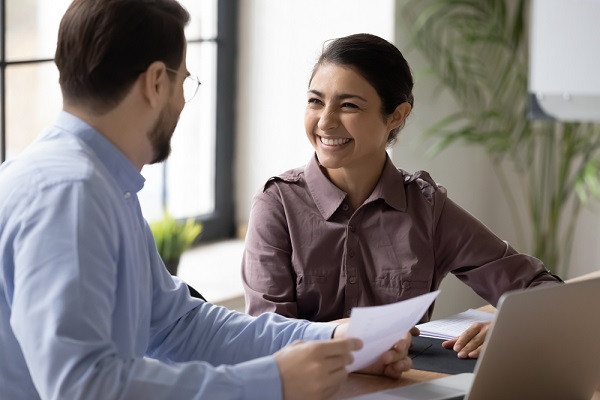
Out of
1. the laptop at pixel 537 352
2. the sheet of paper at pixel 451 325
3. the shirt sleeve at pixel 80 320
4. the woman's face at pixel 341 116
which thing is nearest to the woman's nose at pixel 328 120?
the woman's face at pixel 341 116

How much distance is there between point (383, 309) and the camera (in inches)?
56.9

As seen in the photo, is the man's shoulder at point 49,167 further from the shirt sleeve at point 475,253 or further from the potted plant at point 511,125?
the potted plant at point 511,125

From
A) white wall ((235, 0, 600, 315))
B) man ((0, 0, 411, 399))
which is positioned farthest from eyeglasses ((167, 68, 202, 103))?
white wall ((235, 0, 600, 315))

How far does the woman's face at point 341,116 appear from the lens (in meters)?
2.35

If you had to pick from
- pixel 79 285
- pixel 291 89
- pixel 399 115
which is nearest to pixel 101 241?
pixel 79 285

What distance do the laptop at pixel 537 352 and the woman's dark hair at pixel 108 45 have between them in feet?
1.98

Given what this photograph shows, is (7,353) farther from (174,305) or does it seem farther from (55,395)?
(174,305)

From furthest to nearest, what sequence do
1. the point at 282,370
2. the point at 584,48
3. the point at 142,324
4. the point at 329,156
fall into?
the point at 584,48 → the point at 329,156 → the point at 142,324 → the point at 282,370

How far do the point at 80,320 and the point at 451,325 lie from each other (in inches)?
42.3

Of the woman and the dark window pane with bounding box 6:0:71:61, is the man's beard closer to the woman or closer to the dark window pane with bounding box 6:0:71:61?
the woman

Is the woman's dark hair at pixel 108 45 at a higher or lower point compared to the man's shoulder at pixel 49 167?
higher

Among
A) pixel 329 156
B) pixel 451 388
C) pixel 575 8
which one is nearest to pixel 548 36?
pixel 575 8

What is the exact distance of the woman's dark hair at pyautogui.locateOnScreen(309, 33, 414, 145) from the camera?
7.72 ft

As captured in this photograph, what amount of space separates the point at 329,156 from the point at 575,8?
169cm
